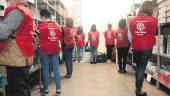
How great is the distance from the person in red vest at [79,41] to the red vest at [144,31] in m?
6.36

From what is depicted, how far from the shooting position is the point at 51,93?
18.7ft

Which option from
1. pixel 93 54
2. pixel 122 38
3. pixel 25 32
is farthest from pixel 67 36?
pixel 25 32

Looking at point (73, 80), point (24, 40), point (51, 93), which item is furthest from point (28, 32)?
point (73, 80)

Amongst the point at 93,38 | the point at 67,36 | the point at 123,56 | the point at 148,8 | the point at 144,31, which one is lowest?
the point at 123,56

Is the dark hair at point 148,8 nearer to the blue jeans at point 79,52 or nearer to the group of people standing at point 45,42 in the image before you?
the group of people standing at point 45,42

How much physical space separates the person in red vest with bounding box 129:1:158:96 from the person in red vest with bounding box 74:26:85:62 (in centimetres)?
635

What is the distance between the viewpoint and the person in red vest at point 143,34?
517 cm

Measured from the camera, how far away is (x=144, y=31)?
5184mm

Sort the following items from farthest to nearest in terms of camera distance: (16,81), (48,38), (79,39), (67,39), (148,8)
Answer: (79,39) → (67,39) → (48,38) → (148,8) → (16,81)

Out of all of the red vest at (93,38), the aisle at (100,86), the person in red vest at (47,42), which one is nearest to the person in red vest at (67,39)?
the aisle at (100,86)

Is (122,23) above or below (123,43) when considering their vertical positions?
above

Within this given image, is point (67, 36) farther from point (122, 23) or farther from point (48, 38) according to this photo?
point (48, 38)

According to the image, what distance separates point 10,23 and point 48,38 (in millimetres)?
2438

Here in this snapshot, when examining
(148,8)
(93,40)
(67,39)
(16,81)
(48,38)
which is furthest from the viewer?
(93,40)
